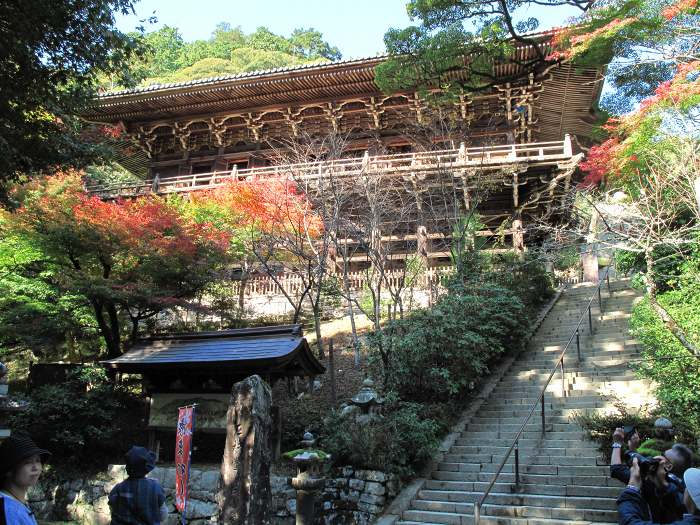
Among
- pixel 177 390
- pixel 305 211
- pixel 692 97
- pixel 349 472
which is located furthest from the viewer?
pixel 305 211

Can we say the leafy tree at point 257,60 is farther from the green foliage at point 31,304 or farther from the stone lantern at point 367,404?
the stone lantern at point 367,404

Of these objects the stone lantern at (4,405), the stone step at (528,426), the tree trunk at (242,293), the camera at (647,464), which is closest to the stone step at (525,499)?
the stone step at (528,426)

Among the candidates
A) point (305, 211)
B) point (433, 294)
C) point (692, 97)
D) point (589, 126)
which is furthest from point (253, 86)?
point (692, 97)

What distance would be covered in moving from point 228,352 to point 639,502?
7.56 meters

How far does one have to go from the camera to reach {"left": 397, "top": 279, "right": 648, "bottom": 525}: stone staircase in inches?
279

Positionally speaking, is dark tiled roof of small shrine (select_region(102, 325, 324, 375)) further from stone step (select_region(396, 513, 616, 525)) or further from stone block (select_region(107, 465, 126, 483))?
stone step (select_region(396, 513, 616, 525))

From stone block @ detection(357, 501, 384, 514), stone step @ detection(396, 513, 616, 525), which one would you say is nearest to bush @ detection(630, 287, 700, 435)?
stone step @ detection(396, 513, 616, 525)

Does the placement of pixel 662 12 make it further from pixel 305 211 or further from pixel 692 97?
pixel 305 211

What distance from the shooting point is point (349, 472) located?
801cm

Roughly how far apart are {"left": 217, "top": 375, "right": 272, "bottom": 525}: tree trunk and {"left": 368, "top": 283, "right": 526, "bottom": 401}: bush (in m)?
3.89

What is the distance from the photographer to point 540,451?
846cm

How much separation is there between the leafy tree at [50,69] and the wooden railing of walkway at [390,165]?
5.56m

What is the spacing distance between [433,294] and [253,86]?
35.3ft

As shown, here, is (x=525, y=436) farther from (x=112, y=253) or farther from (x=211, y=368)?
(x=112, y=253)
